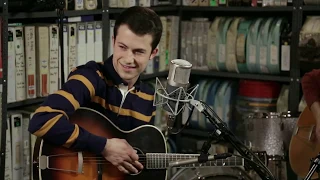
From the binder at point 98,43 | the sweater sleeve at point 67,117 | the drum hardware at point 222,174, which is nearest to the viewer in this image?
the sweater sleeve at point 67,117

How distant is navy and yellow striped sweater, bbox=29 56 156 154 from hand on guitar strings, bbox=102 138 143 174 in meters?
0.03

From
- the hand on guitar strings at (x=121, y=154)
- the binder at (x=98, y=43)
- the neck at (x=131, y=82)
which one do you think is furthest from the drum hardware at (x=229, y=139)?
the binder at (x=98, y=43)

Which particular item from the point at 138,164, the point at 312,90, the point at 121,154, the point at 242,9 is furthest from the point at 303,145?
the point at 121,154

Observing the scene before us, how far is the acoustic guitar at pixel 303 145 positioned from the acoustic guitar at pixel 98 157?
83cm

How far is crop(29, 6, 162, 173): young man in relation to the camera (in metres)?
1.88

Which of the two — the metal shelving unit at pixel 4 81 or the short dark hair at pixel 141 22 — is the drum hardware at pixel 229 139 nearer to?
the short dark hair at pixel 141 22

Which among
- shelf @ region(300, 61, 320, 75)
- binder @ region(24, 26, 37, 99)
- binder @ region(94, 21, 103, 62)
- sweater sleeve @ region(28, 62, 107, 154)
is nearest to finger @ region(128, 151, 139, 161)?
sweater sleeve @ region(28, 62, 107, 154)

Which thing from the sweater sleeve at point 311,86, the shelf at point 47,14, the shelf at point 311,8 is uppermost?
the shelf at point 311,8

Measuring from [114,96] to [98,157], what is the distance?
23 cm

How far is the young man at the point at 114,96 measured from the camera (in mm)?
1885

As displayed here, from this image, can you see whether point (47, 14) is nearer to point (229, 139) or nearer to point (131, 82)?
point (131, 82)

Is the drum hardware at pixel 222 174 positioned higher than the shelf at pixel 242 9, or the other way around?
the shelf at pixel 242 9

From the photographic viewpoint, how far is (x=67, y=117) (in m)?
1.92

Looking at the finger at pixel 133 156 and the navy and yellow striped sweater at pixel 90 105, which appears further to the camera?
the finger at pixel 133 156
